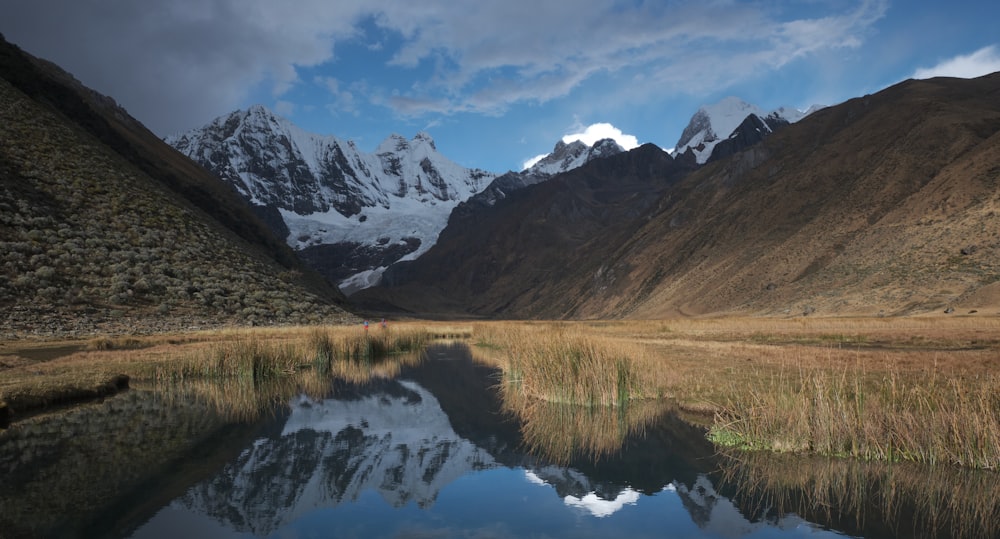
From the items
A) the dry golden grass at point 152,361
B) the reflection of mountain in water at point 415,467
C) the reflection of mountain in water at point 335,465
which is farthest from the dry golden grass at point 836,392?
the dry golden grass at point 152,361

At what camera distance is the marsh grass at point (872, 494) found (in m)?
10.1

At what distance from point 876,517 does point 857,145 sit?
107996mm

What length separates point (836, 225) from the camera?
8906 cm

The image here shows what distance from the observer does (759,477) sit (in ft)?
41.2

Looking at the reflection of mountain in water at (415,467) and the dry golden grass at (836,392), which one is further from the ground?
the dry golden grass at (836,392)

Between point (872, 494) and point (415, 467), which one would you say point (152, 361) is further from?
point (872, 494)

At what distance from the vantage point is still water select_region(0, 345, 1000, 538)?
1052 centimetres

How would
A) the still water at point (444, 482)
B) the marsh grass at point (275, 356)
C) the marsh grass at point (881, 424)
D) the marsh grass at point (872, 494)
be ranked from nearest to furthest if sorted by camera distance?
the marsh grass at point (872, 494), the still water at point (444, 482), the marsh grass at point (881, 424), the marsh grass at point (275, 356)

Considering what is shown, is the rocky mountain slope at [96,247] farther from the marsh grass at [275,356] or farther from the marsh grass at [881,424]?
the marsh grass at [881,424]

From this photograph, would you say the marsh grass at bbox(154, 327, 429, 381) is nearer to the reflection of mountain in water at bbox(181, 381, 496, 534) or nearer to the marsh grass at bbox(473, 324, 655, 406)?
the reflection of mountain in water at bbox(181, 381, 496, 534)

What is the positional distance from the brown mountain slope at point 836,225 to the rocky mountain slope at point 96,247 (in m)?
57.1

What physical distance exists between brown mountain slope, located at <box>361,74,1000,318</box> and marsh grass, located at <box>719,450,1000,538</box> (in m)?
52.0

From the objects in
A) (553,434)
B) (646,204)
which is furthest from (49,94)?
(646,204)

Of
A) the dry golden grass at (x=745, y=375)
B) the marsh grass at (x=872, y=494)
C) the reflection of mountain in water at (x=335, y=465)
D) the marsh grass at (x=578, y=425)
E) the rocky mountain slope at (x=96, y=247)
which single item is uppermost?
the rocky mountain slope at (x=96, y=247)
